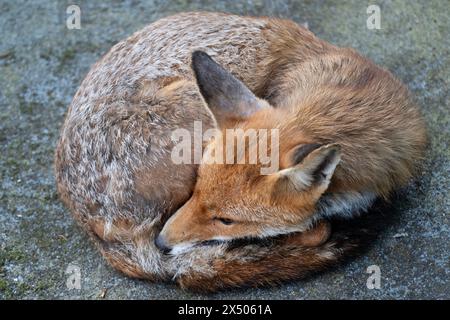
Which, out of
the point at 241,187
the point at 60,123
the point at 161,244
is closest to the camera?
the point at 241,187

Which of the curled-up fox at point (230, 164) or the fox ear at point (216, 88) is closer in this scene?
the curled-up fox at point (230, 164)

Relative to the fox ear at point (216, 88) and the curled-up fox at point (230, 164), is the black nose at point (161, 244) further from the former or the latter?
the fox ear at point (216, 88)

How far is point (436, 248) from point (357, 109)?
3.10 ft

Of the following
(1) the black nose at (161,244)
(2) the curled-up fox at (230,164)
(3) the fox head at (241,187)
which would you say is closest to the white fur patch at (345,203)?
(2) the curled-up fox at (230,164)

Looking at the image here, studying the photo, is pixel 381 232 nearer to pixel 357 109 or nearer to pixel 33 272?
pixel 357 109

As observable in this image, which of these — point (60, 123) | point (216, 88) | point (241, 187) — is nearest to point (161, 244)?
point (241, 187)

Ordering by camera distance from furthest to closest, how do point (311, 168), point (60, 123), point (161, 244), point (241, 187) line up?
point (60, 123)
point (161, 244)
point (241, 187)
point (311, 168)

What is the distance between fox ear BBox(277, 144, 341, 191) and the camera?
3.03 metres

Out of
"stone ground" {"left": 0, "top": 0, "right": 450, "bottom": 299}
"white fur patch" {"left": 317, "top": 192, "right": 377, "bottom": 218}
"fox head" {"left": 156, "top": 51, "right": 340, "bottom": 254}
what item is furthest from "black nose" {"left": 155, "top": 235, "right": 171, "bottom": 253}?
"white fur patch" {"left": 317, "top": 192, "right": 377, "bottom": 218}

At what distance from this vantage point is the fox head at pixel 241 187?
3258 mm

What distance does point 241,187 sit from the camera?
3.35m

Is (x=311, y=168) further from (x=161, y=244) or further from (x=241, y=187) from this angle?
(x=161, y=244)

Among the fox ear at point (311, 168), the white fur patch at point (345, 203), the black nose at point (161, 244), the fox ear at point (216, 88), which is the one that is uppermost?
the fox ear at point (216, 88)

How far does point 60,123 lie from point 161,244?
76.5 inches
